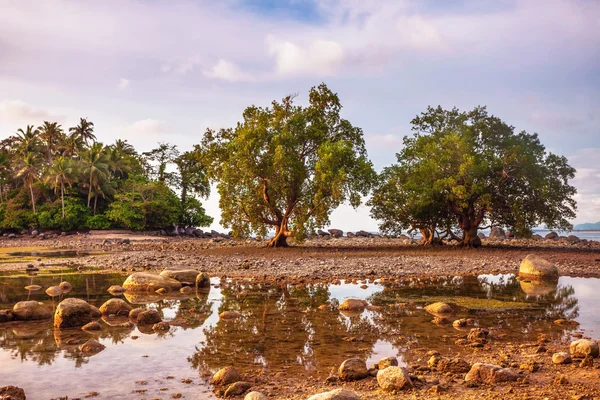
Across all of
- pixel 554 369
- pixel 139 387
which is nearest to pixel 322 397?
pixel 139 387

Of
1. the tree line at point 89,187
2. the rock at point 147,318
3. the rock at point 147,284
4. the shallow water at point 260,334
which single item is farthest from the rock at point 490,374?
the tree line at point 89,187

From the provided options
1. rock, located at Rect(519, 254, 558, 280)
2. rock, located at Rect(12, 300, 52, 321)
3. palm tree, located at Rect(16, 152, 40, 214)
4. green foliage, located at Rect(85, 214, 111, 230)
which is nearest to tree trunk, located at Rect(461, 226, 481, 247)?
rock, located at Rect(519, 254, 558, 280)

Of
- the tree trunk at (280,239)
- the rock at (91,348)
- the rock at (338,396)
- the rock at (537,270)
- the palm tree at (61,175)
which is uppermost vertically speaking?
the palm tree at (61,175)

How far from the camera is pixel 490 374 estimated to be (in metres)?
7.86

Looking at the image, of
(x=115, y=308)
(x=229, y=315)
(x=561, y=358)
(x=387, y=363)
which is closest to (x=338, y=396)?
(x=387, y=363)

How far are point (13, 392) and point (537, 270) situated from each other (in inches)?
816

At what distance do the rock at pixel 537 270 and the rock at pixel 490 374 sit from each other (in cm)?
1564

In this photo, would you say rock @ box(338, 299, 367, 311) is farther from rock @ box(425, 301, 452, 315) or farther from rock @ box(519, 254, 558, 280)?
rock @ box(519, 254, 558, 280)

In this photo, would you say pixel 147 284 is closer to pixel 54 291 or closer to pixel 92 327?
pixel 54 291

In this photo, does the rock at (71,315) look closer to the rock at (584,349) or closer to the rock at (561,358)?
the rock at (561,358)

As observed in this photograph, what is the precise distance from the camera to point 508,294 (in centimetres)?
1769

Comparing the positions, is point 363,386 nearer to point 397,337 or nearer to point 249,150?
point 397,337

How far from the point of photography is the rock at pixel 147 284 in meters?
19.2

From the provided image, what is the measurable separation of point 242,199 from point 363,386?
103 ft
